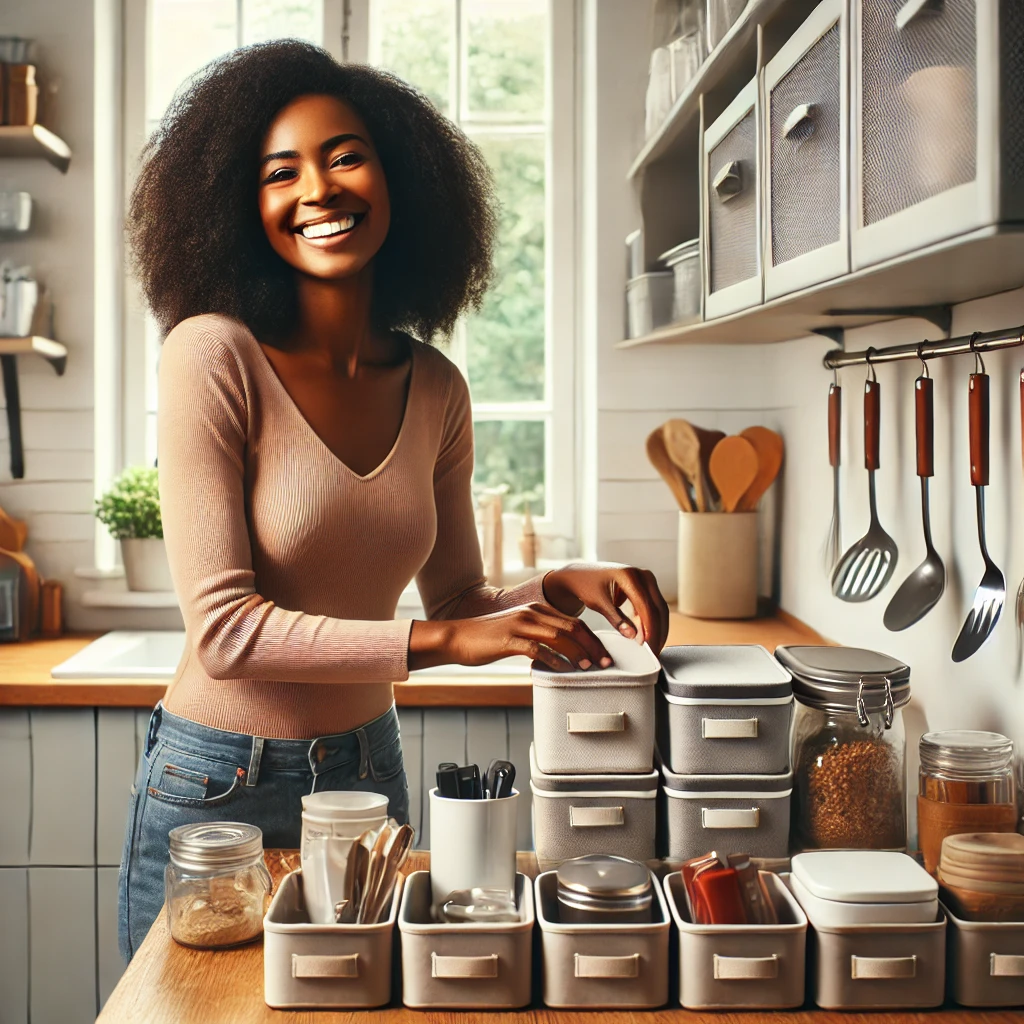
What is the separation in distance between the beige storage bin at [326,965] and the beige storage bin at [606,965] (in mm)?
139

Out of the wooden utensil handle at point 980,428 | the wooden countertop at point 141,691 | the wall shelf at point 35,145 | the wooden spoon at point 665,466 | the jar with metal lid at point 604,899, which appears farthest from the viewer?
the wooden spoon at point 665,466

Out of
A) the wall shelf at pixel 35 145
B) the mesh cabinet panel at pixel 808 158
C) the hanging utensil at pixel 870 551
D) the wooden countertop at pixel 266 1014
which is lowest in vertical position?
the wooden countertop at pixel 266 1014

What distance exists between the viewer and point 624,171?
8.82ft

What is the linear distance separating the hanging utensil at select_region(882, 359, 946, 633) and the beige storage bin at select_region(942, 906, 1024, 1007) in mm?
585

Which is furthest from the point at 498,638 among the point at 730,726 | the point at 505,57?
the point at 505,57

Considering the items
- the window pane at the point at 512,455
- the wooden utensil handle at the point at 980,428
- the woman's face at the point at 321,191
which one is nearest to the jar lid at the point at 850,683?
the wooden utensil handle at the point at 980,428

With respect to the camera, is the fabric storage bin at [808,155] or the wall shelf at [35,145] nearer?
the fabric storage bin at [808,155]

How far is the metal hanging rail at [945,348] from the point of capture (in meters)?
1.24

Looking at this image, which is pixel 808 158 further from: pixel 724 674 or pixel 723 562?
pixel 723 562

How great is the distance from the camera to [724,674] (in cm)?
128

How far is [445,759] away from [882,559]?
0.83 metres

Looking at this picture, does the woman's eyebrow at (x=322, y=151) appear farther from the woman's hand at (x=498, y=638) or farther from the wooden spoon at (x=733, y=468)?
the wooden spoon at (x=733, y=468)

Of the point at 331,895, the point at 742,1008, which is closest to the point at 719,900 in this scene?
the point at 742,1008

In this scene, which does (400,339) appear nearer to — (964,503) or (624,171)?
(964,503)
